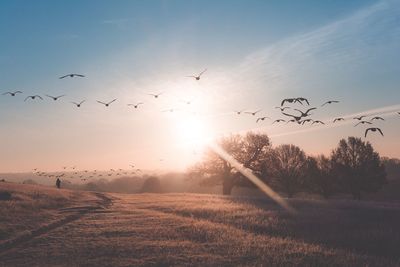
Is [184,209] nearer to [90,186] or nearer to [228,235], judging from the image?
[228,235]

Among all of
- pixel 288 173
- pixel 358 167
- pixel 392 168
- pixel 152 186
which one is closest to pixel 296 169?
pixel 288 173

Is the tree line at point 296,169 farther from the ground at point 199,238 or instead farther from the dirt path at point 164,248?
the dirt path at point 164,248

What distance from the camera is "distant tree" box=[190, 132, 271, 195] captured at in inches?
3007

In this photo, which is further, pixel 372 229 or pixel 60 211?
pixel 60 211

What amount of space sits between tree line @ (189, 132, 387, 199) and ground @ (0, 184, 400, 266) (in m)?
33.6

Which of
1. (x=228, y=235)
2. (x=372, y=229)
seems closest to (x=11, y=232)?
(x=228, y=235)

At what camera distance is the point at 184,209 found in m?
42.5

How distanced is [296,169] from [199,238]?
185 ft

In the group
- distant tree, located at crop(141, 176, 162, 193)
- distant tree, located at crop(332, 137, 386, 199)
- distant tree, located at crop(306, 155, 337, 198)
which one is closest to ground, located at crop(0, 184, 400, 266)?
distant tree, located at crop(332, 137, 386, 199)

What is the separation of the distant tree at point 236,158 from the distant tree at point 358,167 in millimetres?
13349

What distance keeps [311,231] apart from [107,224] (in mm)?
15822

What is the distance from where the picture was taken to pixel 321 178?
79812mm

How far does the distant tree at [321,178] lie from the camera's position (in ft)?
258

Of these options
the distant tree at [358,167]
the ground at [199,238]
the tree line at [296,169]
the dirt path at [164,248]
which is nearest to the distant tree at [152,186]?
the tree line at [296,169]
